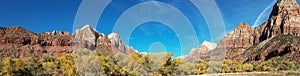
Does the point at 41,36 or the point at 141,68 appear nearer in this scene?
the point at 141,68

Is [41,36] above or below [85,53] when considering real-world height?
above

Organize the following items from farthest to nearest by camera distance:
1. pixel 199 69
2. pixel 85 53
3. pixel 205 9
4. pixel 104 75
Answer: pixel 199 69 < pixel 85 53 < pixel 104 75 < pixel 205 9

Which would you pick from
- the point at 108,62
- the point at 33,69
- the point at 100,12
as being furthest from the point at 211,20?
the point at 33,69

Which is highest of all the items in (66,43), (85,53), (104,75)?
(66,43)

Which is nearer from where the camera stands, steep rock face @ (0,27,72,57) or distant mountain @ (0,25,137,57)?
distant mountain @ (0,25,137,57)

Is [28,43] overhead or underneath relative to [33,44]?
overhead

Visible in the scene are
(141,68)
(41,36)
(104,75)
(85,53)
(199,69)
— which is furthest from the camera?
(41,36)

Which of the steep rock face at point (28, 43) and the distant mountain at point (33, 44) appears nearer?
the distant mountain at point (33, 44)

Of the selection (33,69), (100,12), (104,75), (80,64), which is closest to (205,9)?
(100,12)

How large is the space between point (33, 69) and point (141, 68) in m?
20.2

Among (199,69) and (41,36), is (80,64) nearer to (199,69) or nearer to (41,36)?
(199,69)

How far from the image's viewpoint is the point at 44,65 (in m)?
53.3

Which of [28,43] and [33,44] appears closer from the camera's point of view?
[28,43]

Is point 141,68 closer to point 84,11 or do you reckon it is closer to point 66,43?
point 84,11
